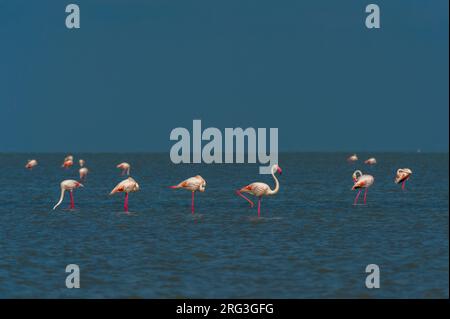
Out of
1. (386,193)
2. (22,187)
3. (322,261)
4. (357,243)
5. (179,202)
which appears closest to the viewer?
(322,261)

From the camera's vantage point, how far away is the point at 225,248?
2381 cm

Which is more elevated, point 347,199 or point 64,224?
point 347,199

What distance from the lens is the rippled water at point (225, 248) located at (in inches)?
711

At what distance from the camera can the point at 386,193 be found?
152 feet

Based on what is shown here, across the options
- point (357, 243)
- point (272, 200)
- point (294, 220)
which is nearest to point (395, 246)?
point (357, 243)

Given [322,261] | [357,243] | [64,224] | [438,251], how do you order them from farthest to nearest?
[64,224] → [357,243] → [438,251] → [322,261]

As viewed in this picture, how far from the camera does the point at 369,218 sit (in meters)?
31.8

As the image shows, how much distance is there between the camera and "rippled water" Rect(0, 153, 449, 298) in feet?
59.2

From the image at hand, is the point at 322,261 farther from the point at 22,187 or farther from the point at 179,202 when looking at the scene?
the point at 22,187
